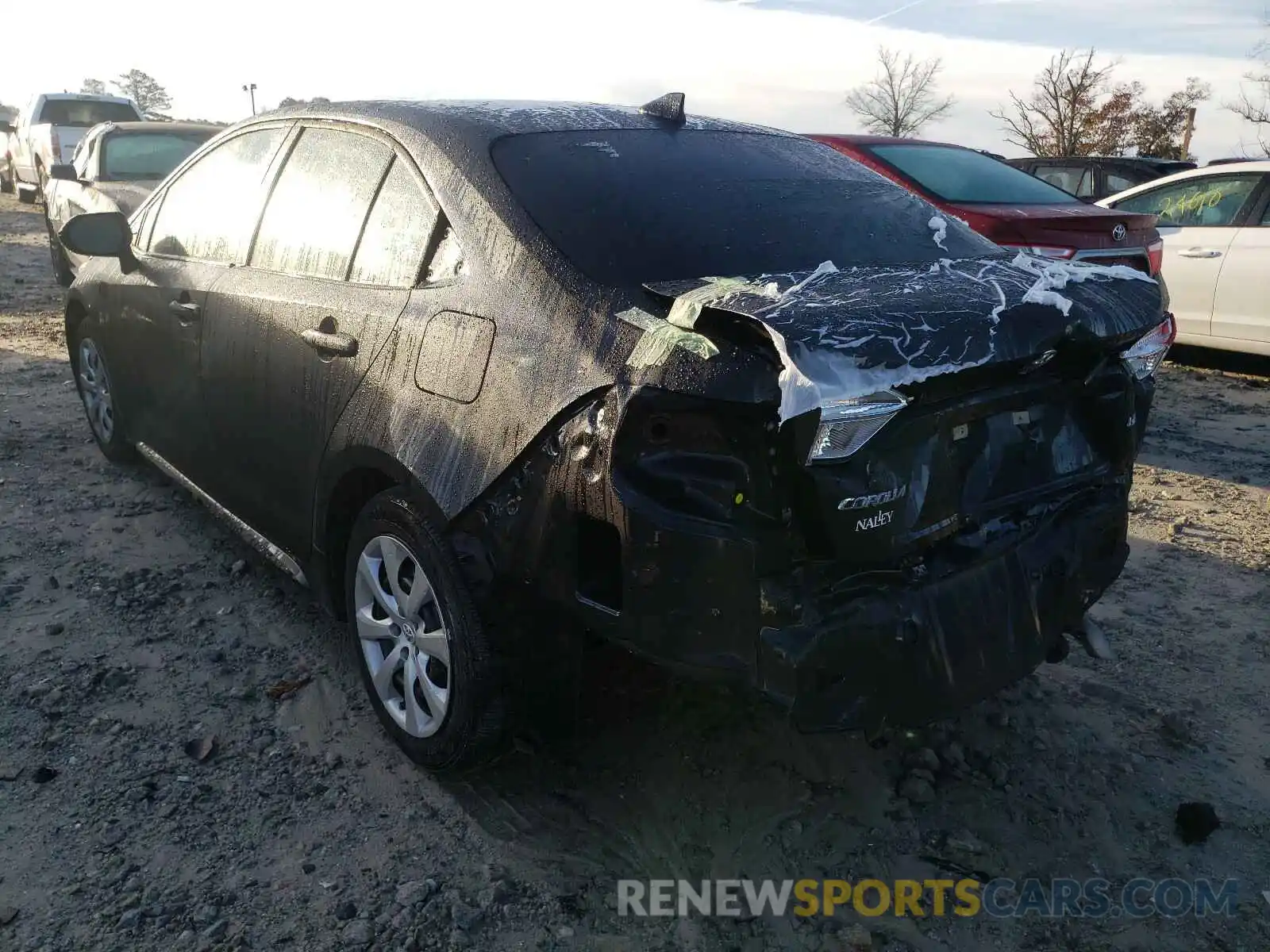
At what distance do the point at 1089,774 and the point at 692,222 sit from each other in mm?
1878

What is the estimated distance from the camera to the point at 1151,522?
476 cm

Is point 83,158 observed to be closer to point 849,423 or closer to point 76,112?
point 76,112

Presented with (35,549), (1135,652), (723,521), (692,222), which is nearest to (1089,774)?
(1135,652)

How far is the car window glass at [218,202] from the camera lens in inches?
142

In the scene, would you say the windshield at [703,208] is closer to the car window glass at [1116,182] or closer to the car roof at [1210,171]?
the car roof at [1210,171]

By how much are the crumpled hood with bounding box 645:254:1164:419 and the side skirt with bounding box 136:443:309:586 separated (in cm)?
171

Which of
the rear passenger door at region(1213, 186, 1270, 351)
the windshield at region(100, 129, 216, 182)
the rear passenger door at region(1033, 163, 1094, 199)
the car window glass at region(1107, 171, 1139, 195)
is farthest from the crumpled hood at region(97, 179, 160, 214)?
the car window glass at region(1107, 171, 1139, 195)

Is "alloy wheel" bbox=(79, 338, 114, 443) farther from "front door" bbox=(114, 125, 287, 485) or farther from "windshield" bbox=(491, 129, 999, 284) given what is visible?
"windshield" bbox=(491, 129, 999, 284)

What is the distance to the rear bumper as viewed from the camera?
209cm

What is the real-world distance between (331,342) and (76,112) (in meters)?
15.4

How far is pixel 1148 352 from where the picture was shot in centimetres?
279

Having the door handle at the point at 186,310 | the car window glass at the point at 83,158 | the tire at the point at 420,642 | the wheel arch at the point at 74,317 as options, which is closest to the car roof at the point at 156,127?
the car window glass at the point at 83,158

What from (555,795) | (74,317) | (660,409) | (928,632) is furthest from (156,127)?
(928,632)

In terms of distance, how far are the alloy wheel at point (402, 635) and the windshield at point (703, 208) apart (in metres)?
0.95
